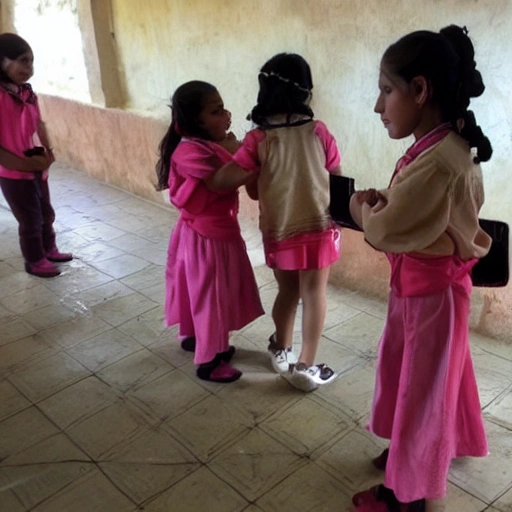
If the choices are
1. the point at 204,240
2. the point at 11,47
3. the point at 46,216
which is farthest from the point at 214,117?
the point at 46,216

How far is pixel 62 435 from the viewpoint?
2359mm

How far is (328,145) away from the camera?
2.16 m

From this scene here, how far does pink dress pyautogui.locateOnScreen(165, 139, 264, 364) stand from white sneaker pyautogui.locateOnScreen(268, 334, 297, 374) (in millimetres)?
198

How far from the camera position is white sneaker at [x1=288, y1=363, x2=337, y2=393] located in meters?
2.51

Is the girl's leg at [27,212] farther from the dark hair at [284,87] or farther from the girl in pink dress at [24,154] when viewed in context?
the dark hair at [284,87]

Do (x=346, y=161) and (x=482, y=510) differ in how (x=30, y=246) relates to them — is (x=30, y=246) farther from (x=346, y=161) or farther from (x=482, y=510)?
(x=482, y=510)

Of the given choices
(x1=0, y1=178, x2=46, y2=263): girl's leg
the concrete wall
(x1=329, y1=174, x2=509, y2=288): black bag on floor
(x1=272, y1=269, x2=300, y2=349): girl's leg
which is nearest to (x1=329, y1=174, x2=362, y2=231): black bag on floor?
(x1=329, y1=174, x2=509, y2=288): black bag on floor

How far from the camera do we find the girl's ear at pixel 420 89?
140 centimetres

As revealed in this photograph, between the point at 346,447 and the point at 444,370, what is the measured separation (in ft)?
2.40

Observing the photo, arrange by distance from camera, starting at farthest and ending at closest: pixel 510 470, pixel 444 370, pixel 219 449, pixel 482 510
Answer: pixel 219 449 → pixel 510 470 → pixel 482 510 → pixel 444 370

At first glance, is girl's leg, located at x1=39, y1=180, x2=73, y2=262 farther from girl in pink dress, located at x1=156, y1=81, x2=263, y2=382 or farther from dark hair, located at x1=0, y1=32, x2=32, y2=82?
girl in pink dress, located at x1=156, y1=81, x2=263, y2=382

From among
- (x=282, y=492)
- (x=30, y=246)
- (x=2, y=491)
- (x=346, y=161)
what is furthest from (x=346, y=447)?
(x=30, y=246)

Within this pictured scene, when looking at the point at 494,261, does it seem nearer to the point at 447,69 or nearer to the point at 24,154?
the point at 447,69

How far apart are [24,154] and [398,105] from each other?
2703 mm
